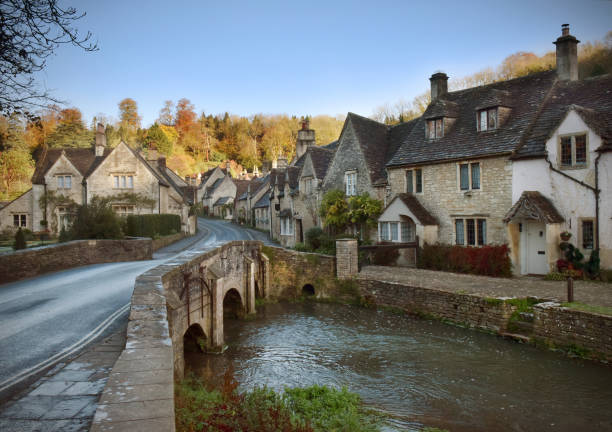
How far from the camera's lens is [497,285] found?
17.1 m

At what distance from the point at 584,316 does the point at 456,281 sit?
21.1 feet

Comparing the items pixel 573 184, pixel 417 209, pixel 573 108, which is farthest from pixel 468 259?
pixel 573 108

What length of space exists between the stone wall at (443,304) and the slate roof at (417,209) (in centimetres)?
499

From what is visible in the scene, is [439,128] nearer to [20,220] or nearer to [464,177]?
[464,177]

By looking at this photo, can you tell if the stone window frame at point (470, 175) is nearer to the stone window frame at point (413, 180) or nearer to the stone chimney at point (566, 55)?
the stone window frame at point (413, 180)

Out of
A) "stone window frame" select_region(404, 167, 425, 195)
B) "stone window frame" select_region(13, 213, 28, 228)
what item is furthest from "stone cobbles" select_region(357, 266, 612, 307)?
"stone window frame" select_region(13, 213, 28, 228)

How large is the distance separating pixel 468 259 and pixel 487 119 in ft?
24.0

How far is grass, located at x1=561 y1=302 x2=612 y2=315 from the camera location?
11.8 metres

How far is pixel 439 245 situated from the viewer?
2202 centimetres

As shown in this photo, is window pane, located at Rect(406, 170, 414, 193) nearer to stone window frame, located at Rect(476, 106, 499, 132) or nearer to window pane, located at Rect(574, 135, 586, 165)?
stone window frame, located at Rect(476, 106, 499, 132)

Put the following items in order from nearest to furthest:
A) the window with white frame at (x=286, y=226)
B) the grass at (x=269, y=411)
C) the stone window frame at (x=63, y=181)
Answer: the grass at (x=269, y=411)
the window with white frame at (x=286, y=226)
the stone window frame at (x=63, y=181)

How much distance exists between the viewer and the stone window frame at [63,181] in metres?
38.9

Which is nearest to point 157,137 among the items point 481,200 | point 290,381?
point 481,200

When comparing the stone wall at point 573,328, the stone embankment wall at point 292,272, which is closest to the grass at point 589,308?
the stone wall at point 573,328
